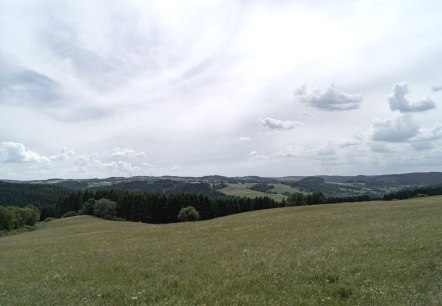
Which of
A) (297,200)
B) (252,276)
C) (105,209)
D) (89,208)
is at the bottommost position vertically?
(89,208)

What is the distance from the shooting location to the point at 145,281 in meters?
13.0

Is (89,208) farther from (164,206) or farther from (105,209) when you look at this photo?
(164,206)

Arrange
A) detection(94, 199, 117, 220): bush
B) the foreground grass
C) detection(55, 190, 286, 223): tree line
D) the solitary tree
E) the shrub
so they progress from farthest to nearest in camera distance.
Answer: the shrub → detection(55, 190, 286, 223): tree line → detection(94, 199, 117, 220): bush → the solitary tree → the foreground grass

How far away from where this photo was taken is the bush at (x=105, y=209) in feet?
393

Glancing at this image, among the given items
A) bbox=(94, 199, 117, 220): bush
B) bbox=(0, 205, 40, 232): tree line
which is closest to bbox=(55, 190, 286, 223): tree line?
bbox=(94, 199, 117, 220): bush

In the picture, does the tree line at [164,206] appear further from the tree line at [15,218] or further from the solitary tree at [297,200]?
the tree line at [15,218]

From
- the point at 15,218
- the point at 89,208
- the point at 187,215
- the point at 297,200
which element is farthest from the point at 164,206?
the point at 297,200

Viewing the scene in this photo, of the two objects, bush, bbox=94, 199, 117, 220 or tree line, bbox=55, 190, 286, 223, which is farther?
tree line, bbox=55, 190, 286, 223

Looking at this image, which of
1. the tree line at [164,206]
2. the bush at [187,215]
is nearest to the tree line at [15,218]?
the tree line at [164,206]

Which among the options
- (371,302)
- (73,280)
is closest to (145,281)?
(73,280)

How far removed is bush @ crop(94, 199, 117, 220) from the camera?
119875 mm

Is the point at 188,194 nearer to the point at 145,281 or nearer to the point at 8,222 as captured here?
the point at 8,222

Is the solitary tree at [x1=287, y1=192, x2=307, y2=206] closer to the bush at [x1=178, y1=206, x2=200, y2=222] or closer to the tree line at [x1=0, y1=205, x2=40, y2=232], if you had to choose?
the bush at [x1=178, y1=206, x2=200, y2=222]

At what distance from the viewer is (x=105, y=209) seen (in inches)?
4749
